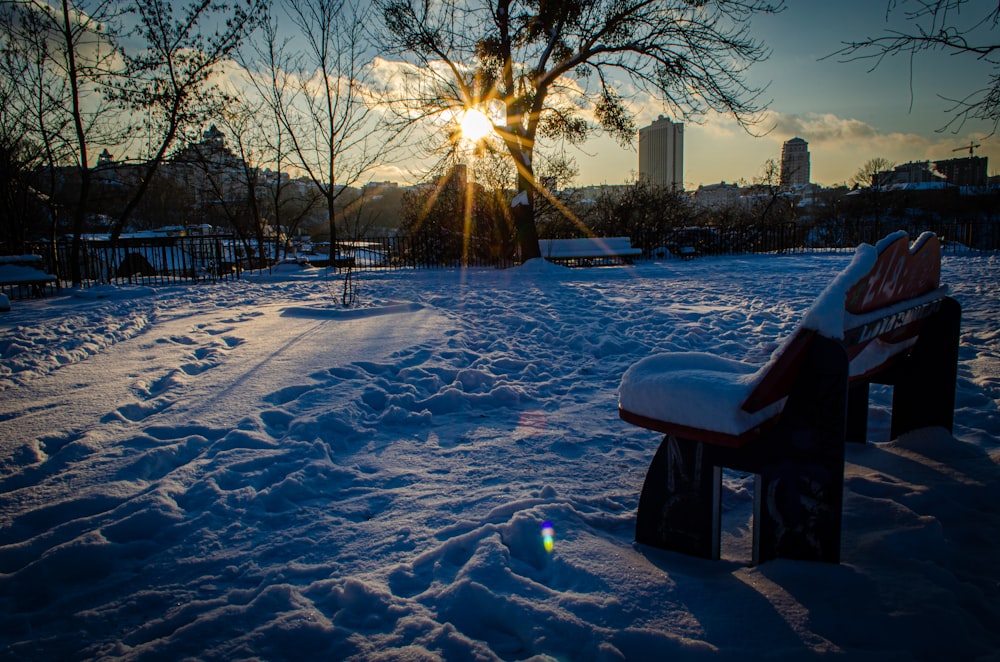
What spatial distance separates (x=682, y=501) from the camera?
1.59m

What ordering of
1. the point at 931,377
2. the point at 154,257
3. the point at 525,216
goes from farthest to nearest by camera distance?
the point at 154,257
the point at 525,216
the point at 931,377

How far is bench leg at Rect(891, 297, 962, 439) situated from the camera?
2180 millimetres

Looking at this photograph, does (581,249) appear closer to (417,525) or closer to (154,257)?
(417,525)

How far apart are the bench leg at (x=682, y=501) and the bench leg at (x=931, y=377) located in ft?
4.99

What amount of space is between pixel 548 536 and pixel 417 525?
1.63 ft

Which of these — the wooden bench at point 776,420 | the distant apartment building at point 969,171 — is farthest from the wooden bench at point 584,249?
the distant apartment building at point 969,171

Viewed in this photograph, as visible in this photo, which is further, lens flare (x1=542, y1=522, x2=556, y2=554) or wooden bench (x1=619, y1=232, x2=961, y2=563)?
→ lens flare (x1=542, y1=522, x2=556, y2=554)

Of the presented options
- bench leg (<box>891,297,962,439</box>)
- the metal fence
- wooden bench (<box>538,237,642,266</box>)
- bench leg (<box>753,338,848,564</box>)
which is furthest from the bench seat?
bench leg (<box>753,338,848,564</box>)

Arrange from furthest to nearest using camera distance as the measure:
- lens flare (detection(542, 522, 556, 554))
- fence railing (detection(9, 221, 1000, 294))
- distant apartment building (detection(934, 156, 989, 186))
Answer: distant apartment building (detection(934, 156, 989, 186)) < fence railing (detection(9, 221, 1000, 294)) < lens flare (detection(542, 522, 556, 554))

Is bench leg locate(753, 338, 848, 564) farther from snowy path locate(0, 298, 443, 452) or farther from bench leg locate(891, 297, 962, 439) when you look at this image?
snowy path locate(0, 298, 443, 452)

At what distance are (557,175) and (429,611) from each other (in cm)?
1805

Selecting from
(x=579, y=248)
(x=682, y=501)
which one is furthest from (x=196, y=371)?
(x=579, y=248)

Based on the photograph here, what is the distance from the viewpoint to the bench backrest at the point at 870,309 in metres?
1.30

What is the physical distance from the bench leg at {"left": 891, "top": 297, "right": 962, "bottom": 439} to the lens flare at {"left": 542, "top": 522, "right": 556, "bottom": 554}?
6.19 ft
